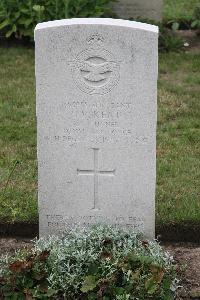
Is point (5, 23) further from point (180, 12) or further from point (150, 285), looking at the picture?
point (150, 285)

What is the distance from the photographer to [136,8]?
10.6 meters

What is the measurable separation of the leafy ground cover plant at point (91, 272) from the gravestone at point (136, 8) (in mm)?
6333

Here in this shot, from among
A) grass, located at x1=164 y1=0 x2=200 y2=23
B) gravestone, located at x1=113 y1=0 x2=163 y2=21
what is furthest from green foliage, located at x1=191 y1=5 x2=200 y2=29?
gravestone, located at x1=113 y1=0 x2=163 y2=21

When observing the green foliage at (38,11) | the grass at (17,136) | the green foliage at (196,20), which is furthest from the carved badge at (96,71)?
the green foliage at (196,20)

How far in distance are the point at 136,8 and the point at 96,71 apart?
6088mm

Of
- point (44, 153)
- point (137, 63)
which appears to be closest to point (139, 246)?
point (44, 153)

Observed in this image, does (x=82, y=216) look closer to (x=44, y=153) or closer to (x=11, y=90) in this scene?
(x=44, y=153)

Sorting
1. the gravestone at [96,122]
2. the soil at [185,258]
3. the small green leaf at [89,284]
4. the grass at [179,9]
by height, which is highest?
the grass at [179,9]

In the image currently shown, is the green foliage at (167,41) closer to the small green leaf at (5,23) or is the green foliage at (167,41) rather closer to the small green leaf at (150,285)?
the small green leaf at (5,23)

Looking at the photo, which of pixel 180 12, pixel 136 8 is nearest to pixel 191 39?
pixel 136 8

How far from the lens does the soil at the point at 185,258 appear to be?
4.72 metres

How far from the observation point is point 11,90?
8.62m

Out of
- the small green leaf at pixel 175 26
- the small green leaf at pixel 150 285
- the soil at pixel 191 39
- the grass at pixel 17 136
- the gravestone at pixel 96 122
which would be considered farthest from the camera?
the small green leaf at pixel 175 26

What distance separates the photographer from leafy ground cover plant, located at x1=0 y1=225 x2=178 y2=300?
434cm
